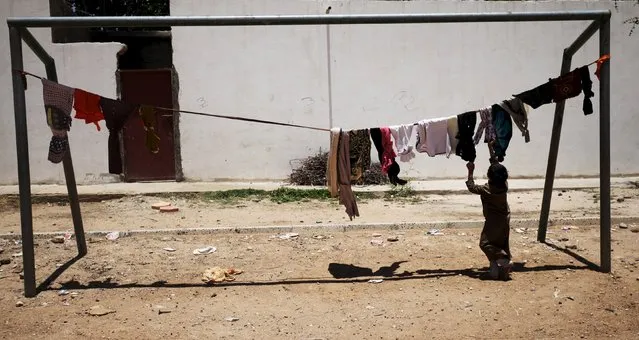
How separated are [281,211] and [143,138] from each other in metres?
4.30

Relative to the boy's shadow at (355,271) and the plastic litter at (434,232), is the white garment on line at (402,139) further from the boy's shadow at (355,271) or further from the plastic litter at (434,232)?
the plastic litter at (434,232)

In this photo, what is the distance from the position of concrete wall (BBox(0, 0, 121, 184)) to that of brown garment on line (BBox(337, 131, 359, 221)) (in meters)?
6.76

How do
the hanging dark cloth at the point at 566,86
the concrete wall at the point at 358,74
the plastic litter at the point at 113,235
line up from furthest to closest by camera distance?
the concrete wall at the point at 358,74
the plastic litter at the point at 113,235
the hanging dark cloth at the point at 566,86

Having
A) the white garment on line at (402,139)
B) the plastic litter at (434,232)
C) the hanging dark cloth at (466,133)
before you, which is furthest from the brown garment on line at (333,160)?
the plastic litter at (434,232)

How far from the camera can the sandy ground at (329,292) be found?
419 centimetres

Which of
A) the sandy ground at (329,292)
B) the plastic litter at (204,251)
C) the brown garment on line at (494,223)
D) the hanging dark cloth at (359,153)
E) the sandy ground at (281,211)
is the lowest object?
the sandy ground at (329,292)

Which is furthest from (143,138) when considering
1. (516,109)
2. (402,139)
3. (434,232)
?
(516,109)

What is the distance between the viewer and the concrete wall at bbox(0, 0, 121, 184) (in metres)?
10.6

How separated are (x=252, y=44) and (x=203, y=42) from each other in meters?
0.92

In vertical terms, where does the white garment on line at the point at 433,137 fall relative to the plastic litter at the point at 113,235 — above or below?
above

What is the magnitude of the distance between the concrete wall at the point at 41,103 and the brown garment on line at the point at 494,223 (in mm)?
7856

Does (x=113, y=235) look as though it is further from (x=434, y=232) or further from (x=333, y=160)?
(x=434, y=232)

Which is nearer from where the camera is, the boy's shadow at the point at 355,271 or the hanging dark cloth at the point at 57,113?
the hanging dark cloth at the point at 57,113

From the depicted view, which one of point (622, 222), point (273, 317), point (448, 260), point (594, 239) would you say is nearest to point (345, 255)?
point (448, 260)
